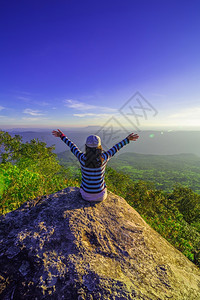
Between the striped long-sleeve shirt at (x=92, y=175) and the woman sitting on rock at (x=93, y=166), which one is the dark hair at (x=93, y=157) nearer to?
the woman sitting on rock at (x=93, y=166)

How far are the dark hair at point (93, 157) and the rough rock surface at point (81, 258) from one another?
1486mm

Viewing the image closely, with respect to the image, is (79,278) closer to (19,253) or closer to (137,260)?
(19,253)

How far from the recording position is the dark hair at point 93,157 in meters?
4.40

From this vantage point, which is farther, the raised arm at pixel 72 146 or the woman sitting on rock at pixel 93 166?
the raised arm at pixel 72 146

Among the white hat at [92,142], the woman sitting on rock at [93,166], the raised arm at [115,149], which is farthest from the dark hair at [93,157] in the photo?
the raised arm at [115,149]

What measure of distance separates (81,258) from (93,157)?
2.57 metres

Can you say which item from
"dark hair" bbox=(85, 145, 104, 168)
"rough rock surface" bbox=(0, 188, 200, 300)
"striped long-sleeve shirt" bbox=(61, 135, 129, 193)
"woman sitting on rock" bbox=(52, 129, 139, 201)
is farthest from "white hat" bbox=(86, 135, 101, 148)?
"rough rock surface" bbox=(0, 188, 200, 300)

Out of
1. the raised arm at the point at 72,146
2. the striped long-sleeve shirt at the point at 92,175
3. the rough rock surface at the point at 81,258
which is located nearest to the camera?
the rough rock surface at the point at 81,258

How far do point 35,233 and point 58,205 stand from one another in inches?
46.5

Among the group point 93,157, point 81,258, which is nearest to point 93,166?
point 93,157

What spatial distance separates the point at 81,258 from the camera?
305 centimetres

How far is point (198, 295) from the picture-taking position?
319cm

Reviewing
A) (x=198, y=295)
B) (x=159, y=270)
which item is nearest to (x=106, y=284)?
(x=159, y=270)

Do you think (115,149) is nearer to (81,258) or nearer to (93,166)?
(93,166)
